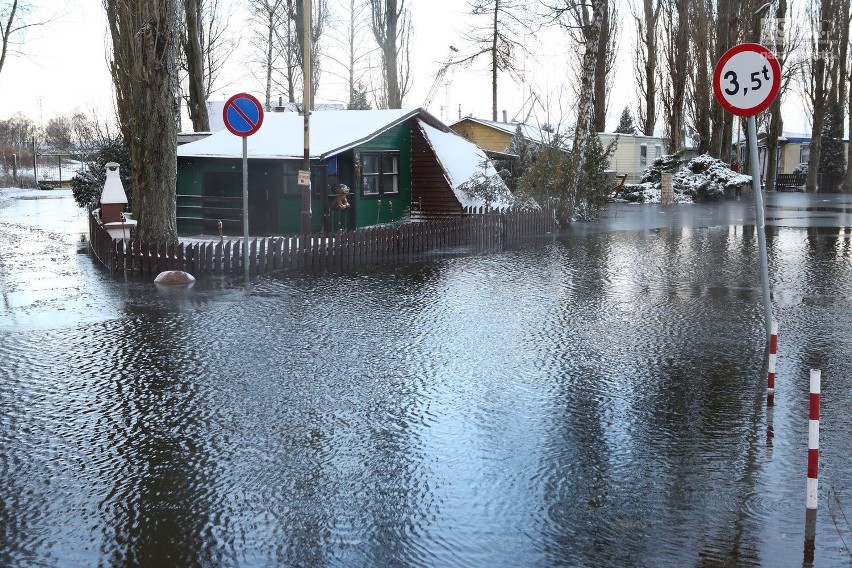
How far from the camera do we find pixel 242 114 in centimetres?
1573

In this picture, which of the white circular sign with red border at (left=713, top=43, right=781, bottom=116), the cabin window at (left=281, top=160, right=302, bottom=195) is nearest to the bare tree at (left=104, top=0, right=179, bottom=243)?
the cabin window at (left=281, top=160, right=302, bottom=195)

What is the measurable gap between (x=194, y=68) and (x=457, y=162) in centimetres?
1138

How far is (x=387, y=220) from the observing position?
27.2m

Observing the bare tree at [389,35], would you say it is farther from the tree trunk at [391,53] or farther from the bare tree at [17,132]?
the bare tree at [17,132]

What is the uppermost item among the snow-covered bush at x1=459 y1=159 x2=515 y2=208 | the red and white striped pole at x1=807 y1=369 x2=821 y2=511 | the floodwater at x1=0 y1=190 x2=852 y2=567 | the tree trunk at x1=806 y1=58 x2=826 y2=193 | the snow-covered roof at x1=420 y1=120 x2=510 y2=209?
the tree trunk at x1=806 y1=58 x2=826 y2=193

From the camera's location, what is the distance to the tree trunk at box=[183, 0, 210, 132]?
3288 cm

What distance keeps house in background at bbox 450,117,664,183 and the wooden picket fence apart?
75.9 ft

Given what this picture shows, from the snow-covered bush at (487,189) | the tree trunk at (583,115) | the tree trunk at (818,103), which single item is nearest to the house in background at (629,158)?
the tree trunk at (818,103)

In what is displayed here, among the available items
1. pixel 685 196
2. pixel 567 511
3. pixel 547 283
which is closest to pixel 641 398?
pixel 567 511

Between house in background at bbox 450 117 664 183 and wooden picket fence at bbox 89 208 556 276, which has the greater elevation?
house in background at bbox 450 117 664 183

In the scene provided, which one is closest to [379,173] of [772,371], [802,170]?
[772,371]

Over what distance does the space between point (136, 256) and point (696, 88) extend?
41.3 metres

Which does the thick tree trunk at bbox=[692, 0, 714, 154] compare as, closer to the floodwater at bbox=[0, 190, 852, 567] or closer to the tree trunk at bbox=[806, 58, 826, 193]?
the tree trunk at bbox=[806, 58, 826, 193]

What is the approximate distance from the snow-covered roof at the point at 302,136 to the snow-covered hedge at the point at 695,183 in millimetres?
22157
